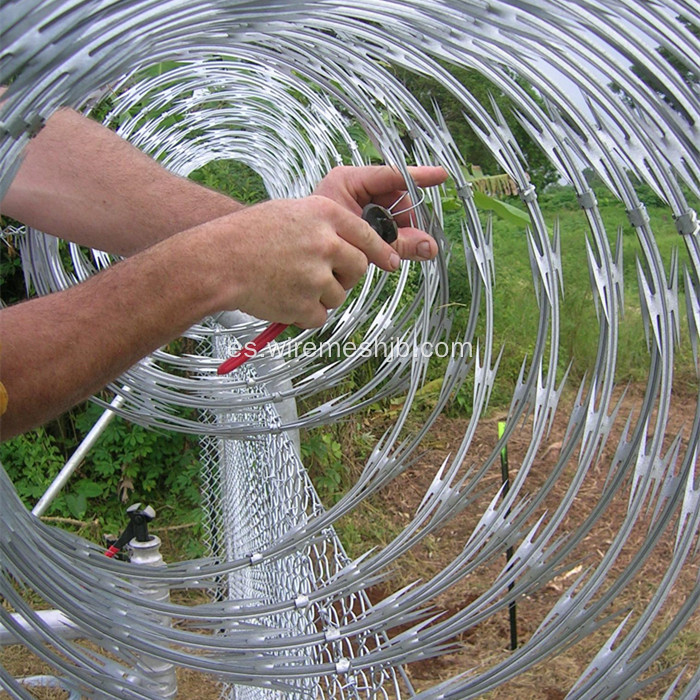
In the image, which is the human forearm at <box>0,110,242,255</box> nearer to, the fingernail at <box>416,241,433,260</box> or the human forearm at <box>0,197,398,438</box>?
the fingernail at <box>416,241,433,260</box>

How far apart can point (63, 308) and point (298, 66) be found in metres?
0.98

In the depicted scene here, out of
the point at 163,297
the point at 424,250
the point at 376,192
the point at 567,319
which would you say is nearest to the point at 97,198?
the point at 376,192

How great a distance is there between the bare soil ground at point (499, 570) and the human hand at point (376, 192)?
122 cm

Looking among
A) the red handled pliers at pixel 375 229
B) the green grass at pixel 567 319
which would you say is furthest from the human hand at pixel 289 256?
the green grass at pixel 567 319

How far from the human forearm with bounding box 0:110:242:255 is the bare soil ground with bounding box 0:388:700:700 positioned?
1.65m

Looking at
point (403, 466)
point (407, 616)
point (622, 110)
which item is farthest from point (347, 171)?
point (407, 616)

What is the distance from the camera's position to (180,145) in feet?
11.8

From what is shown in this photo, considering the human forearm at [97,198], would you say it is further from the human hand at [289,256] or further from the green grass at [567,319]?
the green grass at [567,319]

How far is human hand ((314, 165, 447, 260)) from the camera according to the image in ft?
5.97

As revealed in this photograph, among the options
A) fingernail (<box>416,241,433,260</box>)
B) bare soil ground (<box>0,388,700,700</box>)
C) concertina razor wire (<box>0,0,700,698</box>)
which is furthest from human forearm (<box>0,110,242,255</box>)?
bare soil ground (<box>0,388,700,700</box>)

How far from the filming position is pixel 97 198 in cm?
204

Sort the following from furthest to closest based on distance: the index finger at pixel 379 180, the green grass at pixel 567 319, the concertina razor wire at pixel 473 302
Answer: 1. the green grass at pixel 567 319
2. the index finger at pixel 379 180
3. the concertina razor wire at pixel 473 302

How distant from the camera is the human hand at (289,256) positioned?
1.25 m

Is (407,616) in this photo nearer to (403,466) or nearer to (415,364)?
(403,466)
